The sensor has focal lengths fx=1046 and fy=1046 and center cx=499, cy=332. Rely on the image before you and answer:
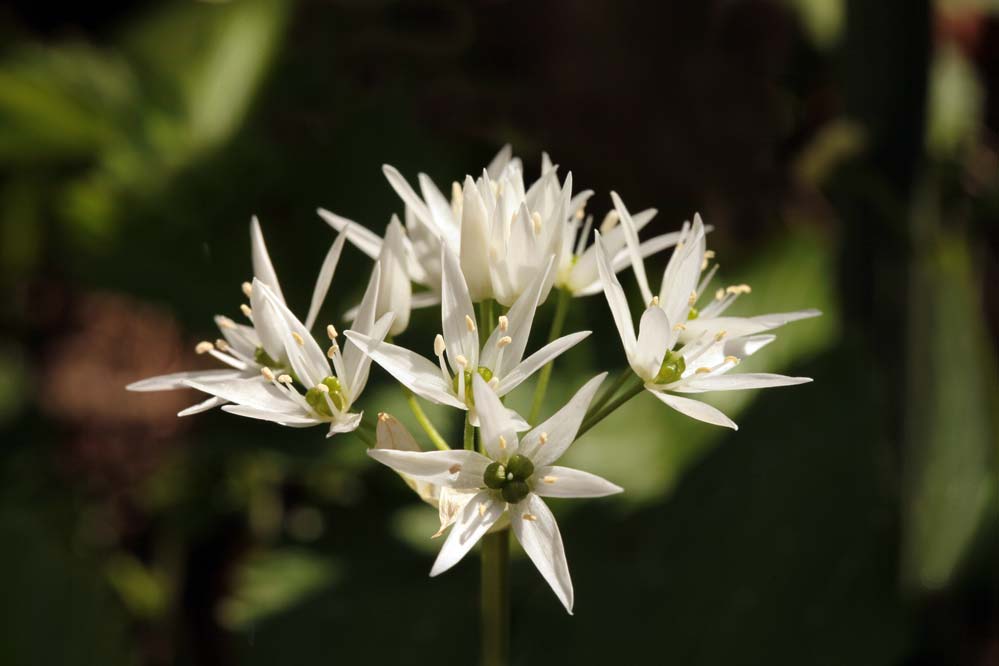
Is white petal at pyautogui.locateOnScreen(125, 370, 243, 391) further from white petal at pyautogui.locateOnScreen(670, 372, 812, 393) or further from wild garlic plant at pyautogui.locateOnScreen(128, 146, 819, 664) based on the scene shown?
white petal at pyautogui.locateOnScreen(670, 372, 812, 393)

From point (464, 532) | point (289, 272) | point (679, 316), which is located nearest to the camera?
point (464, 532)

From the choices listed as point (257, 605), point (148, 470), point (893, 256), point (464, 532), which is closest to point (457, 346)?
point (464, 532)

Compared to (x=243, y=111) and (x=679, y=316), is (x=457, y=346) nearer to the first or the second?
(x=679, y=316)

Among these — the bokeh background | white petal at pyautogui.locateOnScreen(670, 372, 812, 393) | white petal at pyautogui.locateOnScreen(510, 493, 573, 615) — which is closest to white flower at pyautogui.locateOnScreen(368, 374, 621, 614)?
white petal at pyautogui.locateOnScreen(510, 493, 573, 615)

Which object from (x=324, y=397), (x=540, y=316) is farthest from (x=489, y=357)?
(x=540, y=316)

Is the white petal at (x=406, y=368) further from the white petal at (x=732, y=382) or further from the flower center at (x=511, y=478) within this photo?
the white petal at (x=732, y=382)

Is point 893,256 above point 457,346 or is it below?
above

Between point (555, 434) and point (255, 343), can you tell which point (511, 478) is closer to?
point (555, 434)
